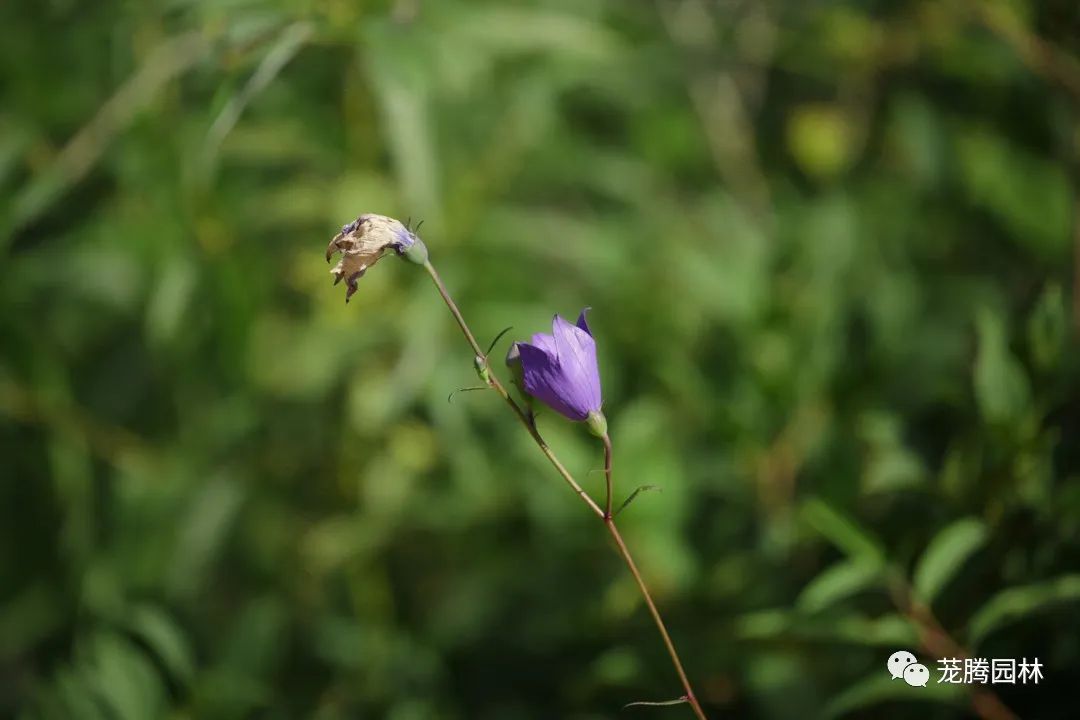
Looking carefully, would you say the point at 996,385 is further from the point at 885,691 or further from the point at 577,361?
the point at 577,361

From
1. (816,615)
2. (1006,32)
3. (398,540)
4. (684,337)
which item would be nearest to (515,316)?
(684,337)

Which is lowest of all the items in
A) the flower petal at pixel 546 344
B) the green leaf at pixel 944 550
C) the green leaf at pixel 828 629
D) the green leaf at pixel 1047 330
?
the green leaf at pixel 828 629

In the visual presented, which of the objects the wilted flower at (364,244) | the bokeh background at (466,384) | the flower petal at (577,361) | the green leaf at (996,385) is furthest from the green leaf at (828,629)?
the wilted flower at (364,244)

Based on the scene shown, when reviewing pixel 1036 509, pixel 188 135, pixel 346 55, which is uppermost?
pixel 346 55

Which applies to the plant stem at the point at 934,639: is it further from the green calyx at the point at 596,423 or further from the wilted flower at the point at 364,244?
the wilted flower at the point at 364,244

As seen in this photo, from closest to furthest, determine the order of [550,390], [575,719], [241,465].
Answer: [550,390] < [575,719] < [241,465]

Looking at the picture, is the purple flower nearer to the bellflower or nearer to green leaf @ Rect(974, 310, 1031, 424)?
the bellflower

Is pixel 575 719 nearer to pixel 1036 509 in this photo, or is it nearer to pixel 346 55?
pixel 1036 509
